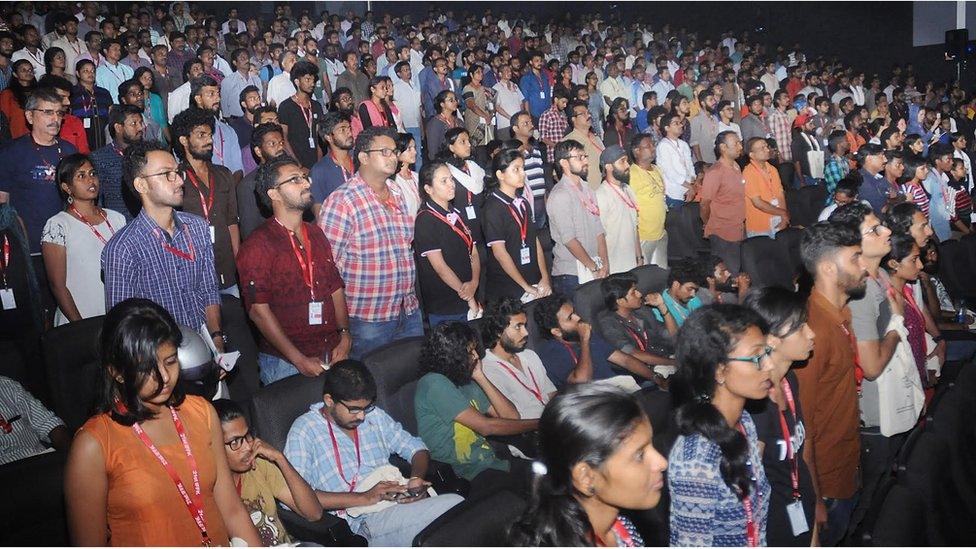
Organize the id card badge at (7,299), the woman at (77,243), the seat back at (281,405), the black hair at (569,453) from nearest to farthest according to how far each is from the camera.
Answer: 1. the black hair at (569,453)
2. the seat back at (281,405)
3. the woman at (77,243)
4. the id card badge at (7,299)

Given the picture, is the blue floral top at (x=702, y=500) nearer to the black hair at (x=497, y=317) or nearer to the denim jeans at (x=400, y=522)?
the denim jeans at (x=400, y=522)

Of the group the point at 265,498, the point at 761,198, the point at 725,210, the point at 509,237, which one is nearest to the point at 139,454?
the point at 265,498

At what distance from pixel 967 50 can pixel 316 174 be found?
13.3 metres

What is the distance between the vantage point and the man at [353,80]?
9.70 meters

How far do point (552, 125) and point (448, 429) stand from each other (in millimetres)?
6405

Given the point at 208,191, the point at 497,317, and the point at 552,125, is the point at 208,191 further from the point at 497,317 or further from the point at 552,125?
the point at 552,125

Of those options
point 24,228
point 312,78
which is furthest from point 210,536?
point 312,78

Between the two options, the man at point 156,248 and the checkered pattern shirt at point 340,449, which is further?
the man at point 156,248

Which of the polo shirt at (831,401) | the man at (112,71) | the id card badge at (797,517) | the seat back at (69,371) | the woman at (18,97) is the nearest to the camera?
the id card badge at (797,517)

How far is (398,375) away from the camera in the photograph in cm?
355

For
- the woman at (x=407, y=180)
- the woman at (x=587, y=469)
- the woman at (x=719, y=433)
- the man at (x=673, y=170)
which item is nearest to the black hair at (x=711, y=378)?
the woman at (x=719, y=433)

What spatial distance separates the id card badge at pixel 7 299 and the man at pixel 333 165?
1.79 m

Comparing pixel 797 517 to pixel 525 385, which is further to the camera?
pixel 525 385

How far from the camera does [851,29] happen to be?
17719 millimetres
